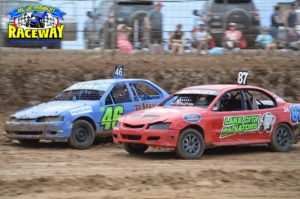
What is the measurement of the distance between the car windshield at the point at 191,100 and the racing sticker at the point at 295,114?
1946mm

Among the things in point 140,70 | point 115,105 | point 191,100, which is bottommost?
point 115,105

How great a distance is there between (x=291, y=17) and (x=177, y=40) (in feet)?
11.1

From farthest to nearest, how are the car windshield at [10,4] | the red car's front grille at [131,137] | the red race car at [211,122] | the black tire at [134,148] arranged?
the car windshield at [10,4], the black tire at [134,148], the red car's front grille at [131,137], the red race car at [211,122]

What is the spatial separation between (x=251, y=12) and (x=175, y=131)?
8407 millimetres

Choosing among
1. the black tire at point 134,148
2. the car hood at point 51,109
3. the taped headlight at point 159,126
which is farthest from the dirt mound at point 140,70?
the taped headlight at point 159,126

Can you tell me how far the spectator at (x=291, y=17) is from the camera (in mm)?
→ 18120

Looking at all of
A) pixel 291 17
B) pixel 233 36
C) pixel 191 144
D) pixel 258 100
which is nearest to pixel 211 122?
pixel 191 144

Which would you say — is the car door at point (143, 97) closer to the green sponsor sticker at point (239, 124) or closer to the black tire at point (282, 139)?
the green sponsor sticker at point (239, 124)

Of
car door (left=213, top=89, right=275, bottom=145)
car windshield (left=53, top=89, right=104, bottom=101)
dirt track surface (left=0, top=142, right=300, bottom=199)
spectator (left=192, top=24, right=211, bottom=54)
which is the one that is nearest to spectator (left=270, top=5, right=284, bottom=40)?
spectator (left=192, top=24, right=211, bottom=54)

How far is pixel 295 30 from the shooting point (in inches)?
721

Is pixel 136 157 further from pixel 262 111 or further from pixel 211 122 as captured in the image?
pixel 262 111

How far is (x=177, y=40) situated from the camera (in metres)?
18.2

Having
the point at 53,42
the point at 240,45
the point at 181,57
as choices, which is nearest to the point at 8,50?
the point at 53,42

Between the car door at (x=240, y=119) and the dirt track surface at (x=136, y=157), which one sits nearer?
the dirt track surface at (x=136, y=157)
